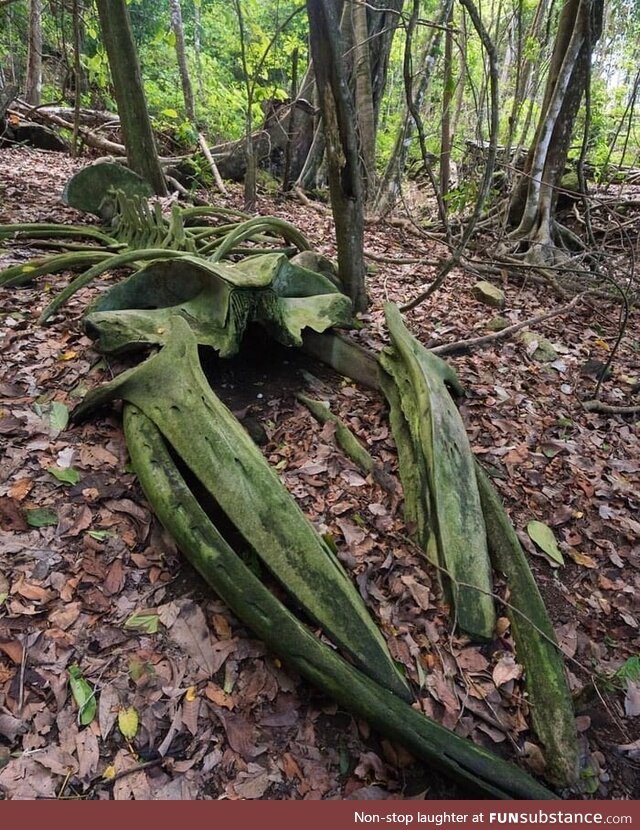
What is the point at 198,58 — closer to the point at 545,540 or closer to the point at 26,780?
the point at 545,540

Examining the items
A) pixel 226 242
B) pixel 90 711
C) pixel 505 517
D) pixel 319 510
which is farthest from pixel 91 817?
pixel 226 242

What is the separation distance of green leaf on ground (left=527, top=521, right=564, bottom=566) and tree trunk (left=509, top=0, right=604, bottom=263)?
4415 millimetres

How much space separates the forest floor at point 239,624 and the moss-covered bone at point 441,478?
0.13m

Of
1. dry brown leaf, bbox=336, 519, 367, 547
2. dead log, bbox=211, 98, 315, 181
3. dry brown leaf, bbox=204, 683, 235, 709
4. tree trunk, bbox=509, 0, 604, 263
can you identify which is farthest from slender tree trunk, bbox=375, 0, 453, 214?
dry brown leaf, bbox=204, 683, 235, 709

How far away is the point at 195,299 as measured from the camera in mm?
3721

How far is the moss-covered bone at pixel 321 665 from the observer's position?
73.5 inches

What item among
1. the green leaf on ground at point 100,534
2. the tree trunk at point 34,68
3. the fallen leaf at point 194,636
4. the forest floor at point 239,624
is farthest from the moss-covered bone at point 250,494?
the tree trunk at point 34,68

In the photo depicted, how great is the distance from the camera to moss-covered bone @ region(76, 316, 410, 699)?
215 centimetres

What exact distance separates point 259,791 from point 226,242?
4082 mm

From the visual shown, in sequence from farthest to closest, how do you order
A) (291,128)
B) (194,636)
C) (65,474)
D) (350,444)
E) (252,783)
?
(291,128) < (350,444) < (65,474) < (194,636) < (252,783)

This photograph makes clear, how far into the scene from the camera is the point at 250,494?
2.46 meters

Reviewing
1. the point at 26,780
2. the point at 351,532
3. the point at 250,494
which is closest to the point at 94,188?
the point at 250,494

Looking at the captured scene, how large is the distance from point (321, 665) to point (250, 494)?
0.83 m

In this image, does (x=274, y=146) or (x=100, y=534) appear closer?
(x=100, y=534)
